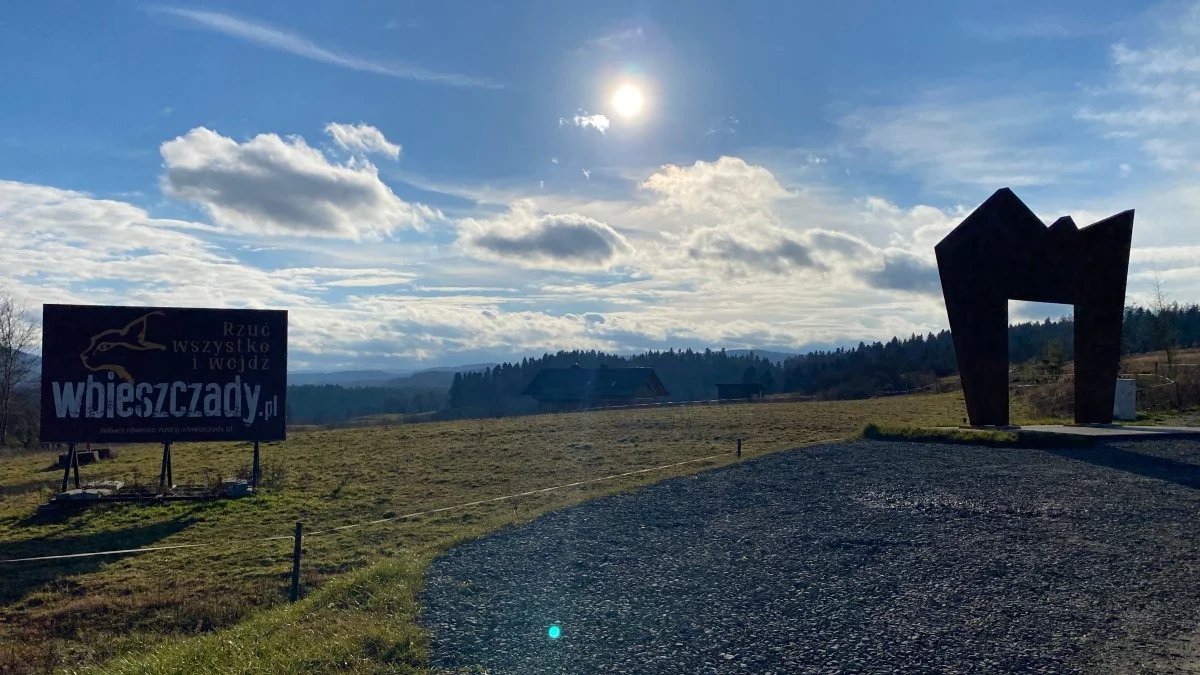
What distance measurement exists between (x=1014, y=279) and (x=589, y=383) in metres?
50.8

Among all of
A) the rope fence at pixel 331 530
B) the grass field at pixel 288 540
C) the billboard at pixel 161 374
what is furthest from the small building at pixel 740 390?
the billboard at pixel 161 374

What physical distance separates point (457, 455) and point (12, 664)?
1851 centimetres

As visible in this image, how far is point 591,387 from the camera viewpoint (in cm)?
6912

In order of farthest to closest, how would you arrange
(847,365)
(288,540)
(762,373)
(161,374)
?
(762,373) < (847,365) < (161,374) < (288,540)

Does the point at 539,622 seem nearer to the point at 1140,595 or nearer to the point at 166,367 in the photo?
the point at 1140,595

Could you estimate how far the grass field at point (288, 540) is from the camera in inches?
305

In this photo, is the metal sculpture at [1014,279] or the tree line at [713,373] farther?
the tree line at [713,373]

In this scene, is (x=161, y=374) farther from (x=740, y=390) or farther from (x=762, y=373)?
(x=762, y=373)

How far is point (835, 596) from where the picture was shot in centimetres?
807

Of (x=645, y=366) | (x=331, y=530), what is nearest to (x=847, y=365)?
(x=645, y=366)

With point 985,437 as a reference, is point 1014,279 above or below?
above

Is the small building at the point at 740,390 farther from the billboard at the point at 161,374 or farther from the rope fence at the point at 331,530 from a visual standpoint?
the billboard at the point at 161,374

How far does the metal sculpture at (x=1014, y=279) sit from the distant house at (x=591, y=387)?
148 ft

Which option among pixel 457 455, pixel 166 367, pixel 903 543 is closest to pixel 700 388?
pixel 457 455
